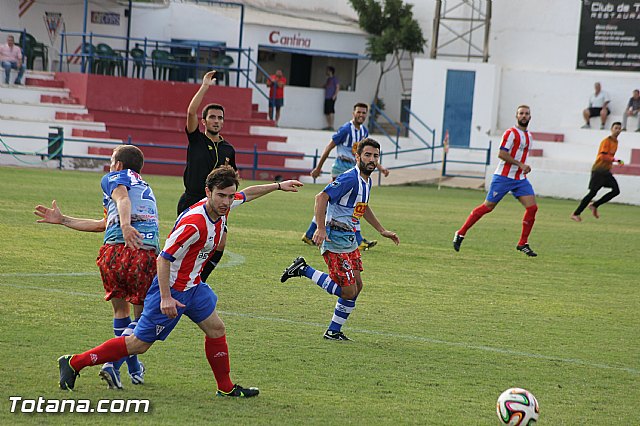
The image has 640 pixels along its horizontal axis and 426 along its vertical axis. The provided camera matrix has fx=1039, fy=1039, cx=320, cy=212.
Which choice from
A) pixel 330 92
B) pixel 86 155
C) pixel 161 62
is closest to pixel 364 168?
pixel 86 155

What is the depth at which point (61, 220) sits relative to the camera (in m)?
6.89

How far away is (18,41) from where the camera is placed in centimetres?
3500

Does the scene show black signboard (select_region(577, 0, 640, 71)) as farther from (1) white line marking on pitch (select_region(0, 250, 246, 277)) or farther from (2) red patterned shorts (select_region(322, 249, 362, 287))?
(2) red patterned shorts (select_region(322, 249, 362, 287))

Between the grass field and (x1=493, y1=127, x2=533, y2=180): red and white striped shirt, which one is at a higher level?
→ (x1=493, y1=127, x2=533, y2=180): red and white striped shirt

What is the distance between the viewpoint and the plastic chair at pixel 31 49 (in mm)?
33844

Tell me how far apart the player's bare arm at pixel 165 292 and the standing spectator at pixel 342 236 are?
2.42 metres

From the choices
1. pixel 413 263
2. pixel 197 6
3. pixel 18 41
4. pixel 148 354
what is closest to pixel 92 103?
pixel 18 41

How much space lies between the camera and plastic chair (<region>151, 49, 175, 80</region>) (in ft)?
111

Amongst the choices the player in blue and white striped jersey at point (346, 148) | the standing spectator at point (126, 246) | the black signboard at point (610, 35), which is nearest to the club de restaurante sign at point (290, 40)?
the black signboard at point (610, 35)

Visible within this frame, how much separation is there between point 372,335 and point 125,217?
3043 mm

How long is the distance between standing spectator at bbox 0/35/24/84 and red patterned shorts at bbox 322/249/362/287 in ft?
83.9

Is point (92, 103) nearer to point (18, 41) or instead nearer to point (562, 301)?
point (18, 41)

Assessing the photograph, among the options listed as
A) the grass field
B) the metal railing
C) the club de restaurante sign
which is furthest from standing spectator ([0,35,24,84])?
the grass field

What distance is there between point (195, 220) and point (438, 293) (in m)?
5.49
